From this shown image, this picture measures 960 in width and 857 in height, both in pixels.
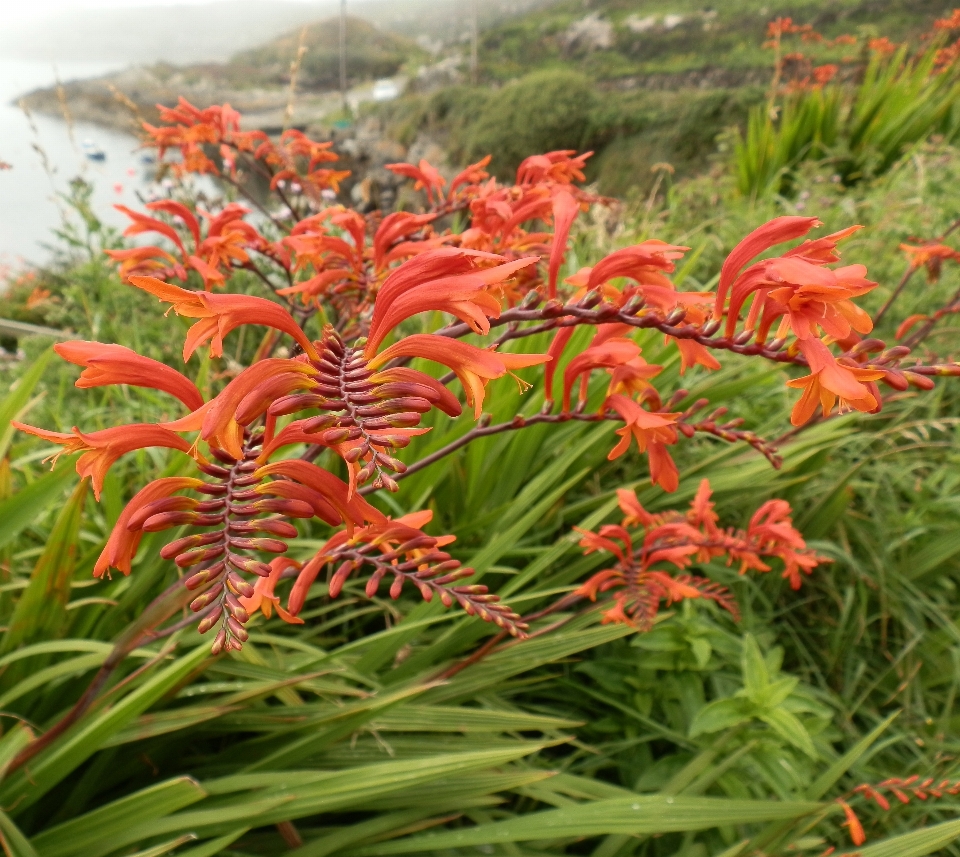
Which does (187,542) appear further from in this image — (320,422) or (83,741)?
(83,741)


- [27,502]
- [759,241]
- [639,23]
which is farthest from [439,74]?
[759,241]

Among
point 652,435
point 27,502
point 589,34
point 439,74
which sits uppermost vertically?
point 589,34

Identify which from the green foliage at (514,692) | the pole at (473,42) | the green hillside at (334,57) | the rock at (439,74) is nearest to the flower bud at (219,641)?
the green foliage at (514,692)

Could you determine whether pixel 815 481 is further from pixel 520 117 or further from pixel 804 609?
pixel 520 117

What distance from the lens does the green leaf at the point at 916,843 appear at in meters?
1.01

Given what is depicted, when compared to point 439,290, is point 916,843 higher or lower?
lower

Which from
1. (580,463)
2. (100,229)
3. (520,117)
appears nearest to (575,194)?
(580,463)

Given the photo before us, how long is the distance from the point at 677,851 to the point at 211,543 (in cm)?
123

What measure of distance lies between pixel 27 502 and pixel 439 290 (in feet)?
3.81

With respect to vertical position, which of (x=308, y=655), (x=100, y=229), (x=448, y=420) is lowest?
(x=308, y=655)

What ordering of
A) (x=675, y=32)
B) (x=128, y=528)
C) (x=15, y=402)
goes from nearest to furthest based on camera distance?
(x=128, y=528) → (x=15, y=402) → (x=675, y=32)

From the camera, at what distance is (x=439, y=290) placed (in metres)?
0.55

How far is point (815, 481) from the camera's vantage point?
1.91 m

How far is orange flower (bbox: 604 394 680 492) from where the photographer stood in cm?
79
